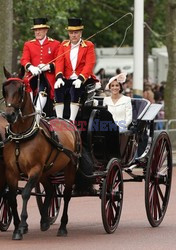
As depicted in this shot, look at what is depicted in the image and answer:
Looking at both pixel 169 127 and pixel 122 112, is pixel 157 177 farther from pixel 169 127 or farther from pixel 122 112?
pixel 169 127

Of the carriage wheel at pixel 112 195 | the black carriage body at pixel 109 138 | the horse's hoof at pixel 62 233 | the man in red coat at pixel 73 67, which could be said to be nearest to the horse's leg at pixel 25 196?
the horse's hoof at pixel 62 233

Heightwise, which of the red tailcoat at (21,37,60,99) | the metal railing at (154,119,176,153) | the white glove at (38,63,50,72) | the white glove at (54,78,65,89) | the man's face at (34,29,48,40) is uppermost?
the man's face at (34,29,48,40)

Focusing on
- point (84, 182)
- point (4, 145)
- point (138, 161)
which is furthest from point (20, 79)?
point (138, 161)

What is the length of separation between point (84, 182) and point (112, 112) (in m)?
1.51

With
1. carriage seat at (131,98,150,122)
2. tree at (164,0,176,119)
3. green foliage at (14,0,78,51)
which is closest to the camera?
carriage seat at (131,98,150,122)

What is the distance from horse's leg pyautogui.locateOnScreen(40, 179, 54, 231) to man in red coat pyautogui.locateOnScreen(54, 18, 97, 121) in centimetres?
86

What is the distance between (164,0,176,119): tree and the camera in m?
29.1

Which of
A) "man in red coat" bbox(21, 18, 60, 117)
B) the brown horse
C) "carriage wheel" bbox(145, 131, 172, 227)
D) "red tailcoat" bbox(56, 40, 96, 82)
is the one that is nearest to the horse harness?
the brown horse

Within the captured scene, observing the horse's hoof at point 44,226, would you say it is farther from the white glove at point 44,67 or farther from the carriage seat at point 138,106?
the carriage seat at point 138,106

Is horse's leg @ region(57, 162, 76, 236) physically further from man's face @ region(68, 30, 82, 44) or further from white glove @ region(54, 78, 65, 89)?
man's face @ region(68, 30, 82, 44)

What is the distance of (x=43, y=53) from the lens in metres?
14.5

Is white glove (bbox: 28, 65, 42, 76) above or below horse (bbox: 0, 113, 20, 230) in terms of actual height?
above

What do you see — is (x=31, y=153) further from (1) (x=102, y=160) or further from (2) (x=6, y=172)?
(1) (x=102, y=160)

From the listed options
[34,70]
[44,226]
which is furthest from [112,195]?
[34,70]
